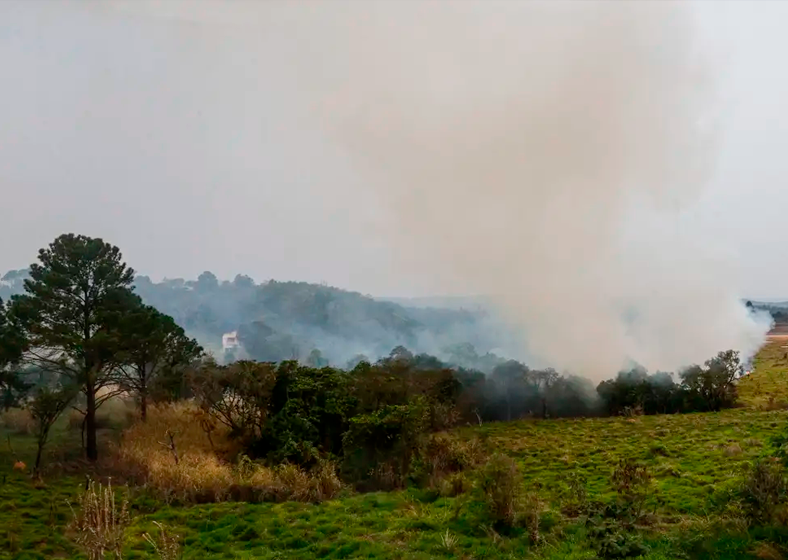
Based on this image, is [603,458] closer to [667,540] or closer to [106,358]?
[667,540]

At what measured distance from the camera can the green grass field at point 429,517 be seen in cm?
881

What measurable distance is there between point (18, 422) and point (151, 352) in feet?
23.3

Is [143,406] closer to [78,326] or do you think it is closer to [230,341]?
[78,326]

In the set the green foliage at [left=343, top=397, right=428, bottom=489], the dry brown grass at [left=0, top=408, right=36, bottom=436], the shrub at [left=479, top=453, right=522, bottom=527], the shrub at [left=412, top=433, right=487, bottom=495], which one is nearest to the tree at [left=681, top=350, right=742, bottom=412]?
the shrub at [left=412, top=433, right=487, bottom=495]

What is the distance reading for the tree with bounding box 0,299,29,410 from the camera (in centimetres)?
1730

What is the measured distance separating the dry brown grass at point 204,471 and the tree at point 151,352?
164 cm

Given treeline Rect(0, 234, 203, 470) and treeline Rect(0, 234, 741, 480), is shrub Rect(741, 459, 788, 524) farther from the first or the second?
treeline Rect(0, 234, 203, 470)

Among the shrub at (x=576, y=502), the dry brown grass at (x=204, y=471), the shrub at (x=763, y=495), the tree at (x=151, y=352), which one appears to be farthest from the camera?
the tree at (x=151, y=352)

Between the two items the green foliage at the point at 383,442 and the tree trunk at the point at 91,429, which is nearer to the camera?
the green foliage at the point at 383,442

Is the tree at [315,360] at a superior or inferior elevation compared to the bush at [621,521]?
superior

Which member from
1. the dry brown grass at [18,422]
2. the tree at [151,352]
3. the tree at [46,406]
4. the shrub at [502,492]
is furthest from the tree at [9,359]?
the shrub at [502,492]

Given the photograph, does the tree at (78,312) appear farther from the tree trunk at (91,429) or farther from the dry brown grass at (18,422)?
the dry brown grass at (18,422)

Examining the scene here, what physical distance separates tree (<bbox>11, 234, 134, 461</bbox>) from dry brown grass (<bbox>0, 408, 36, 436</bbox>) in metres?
4.08

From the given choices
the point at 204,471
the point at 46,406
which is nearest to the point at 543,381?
the point at 204,471
